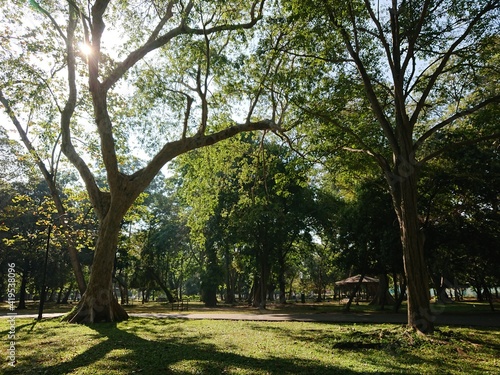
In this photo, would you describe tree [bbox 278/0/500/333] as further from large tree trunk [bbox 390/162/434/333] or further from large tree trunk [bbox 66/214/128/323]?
large tree trunk [bbox 66/214/128/323]

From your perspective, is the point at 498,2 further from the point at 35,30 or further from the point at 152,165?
the point at 35,30

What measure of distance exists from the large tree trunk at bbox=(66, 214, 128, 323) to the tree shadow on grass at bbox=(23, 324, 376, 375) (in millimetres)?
4857

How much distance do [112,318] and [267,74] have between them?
1097 centimetres

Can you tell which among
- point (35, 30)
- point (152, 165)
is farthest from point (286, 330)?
point (35, 30)

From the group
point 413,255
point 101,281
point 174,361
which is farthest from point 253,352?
point 101,281

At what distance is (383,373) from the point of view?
19.2 feet

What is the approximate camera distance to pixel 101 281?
1330 cm

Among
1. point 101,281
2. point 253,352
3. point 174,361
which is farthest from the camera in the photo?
point 101,281

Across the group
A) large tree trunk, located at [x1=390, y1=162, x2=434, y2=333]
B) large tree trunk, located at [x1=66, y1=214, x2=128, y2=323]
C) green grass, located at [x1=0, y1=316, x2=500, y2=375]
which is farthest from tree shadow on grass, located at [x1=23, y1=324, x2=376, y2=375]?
large tree trunk, located at [x1=66, y1=214, x2=128, y2=323]

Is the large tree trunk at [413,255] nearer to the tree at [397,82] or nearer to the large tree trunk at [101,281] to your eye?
the tree at [397,82]

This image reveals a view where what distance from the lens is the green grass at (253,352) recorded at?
6.16 m

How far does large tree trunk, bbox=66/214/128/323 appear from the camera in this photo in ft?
43.5

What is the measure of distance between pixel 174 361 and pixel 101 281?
25.6 feet

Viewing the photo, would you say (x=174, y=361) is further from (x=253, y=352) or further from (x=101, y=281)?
(x=101, y=281)
